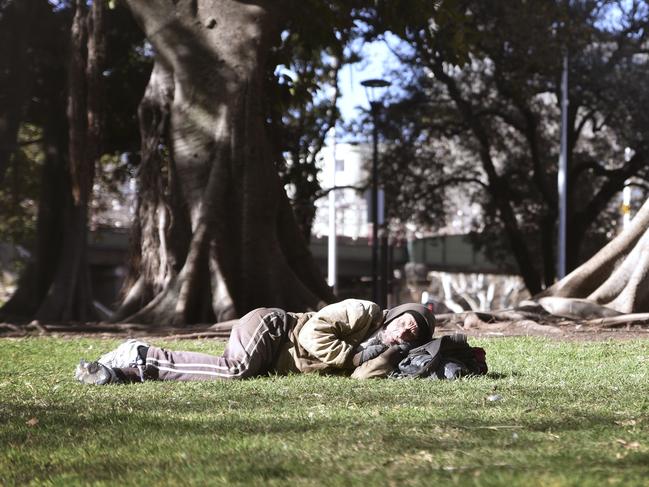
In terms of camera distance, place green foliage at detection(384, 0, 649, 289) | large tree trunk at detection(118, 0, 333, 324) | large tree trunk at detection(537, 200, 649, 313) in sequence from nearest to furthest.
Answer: large tree trunk at detection(537, 200, 649, 313) < large tree trunk at detection(118, 0, 333, 324) < green foliage at detection(384, 0, 649, 289)

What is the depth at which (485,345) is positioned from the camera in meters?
11.5

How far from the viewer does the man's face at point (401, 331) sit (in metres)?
7.71

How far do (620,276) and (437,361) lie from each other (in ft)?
26.7

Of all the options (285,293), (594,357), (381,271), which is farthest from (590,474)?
(381,271)

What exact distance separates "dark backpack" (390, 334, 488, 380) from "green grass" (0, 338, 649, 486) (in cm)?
20

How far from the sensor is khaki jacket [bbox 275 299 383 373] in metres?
7.88

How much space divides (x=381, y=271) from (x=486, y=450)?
21257 millimetres

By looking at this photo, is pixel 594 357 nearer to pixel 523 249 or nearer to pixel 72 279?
pixel 72 279

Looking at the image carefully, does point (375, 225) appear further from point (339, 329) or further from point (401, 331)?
point (401, 331)

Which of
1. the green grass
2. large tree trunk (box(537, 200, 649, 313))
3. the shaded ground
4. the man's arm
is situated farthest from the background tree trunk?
the man's arm

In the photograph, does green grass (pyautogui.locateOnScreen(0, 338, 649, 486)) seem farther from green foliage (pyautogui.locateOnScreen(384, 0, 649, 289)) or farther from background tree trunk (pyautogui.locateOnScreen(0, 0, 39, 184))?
green foliage (pyautogui.locateOnScreen(384, 0, 649, 289))

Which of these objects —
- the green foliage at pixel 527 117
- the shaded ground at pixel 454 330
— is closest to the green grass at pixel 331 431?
the shaded ground at pixel 454 330

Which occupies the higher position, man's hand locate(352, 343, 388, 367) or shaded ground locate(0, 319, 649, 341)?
man's hand locate(352, 343, 388, 367)

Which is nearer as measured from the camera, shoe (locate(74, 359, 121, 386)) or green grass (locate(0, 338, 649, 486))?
green grass (locate(0, 338, 649, 486))
